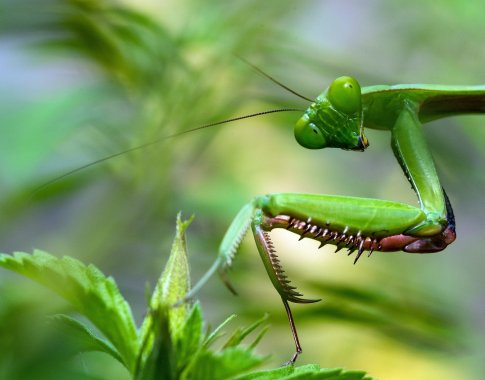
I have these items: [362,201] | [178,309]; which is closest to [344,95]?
[362,201]

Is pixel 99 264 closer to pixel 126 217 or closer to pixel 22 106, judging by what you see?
pixel 126 217

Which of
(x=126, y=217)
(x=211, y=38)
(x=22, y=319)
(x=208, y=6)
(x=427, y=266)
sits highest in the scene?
(x=208, y=6)

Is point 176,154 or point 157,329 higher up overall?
point 176,154

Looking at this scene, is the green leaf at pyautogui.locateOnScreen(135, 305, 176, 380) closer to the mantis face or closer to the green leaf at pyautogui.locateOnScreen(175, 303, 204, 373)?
the green leaf at pyautogui.locateOnScreen(175, 303, 204, 373)

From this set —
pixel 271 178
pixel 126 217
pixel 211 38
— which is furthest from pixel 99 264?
pixel 271 178

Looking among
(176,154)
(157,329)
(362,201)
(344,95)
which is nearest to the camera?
(157,329)

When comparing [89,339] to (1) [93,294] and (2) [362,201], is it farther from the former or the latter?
(2) [362,201]

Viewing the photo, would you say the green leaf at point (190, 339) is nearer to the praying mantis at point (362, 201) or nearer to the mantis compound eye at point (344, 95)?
the praying mantis at point (362, 201)
